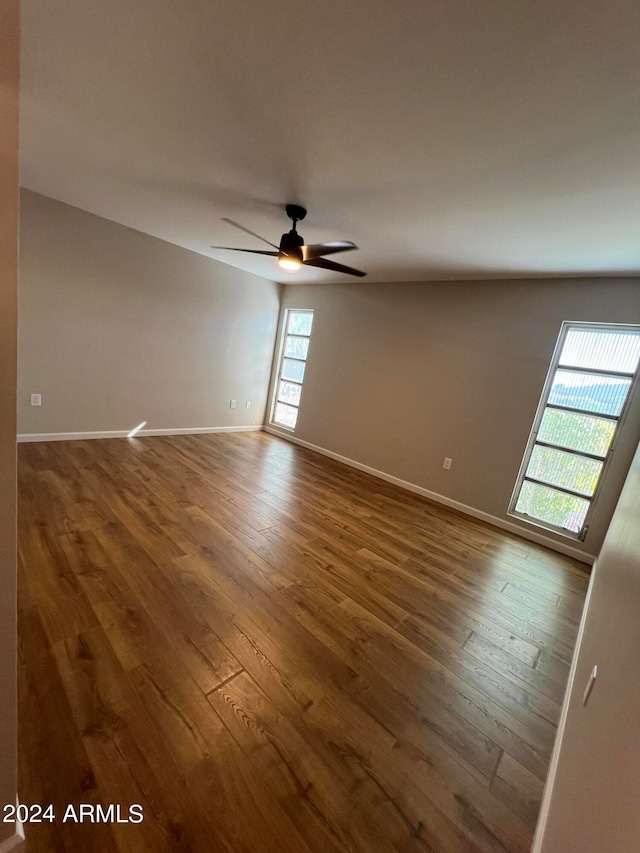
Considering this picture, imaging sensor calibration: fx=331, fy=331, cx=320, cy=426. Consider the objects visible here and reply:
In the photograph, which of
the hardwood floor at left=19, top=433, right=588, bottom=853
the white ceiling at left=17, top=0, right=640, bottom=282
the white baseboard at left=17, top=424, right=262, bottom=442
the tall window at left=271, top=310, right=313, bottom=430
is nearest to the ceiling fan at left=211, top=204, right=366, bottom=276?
the white ceiling at left=17, top=0, right=640, bottom=282

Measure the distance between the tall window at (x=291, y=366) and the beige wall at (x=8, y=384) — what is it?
4927 mm

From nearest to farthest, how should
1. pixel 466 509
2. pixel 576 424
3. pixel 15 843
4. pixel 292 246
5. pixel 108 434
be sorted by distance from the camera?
1. pixel 15 843
2. pixel 292 246
3. pixel 576 424
4. pixel 466 509
5. pixel 108 434

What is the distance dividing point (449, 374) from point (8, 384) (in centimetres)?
398

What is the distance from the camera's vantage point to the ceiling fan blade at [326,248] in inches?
96.6

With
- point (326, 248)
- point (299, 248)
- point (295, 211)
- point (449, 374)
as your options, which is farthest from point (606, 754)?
point (449, 374)

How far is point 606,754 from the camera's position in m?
0.75

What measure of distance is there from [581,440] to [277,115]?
141 inches

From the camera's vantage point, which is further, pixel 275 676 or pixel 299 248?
pixel 299 248

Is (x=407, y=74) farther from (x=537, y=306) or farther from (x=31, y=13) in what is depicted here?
(x=537, y=306)

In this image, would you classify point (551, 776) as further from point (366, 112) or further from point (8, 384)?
point (366, 112)

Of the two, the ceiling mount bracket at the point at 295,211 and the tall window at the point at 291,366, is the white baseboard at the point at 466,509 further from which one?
the ceiling mount bracket at the point at 295,211

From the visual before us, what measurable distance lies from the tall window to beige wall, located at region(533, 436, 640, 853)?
4.84 m

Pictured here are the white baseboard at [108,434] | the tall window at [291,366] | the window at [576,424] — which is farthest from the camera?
the tall window at [291,366]

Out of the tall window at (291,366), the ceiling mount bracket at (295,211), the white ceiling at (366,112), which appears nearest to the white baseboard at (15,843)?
the white ceiling at (366,112)
